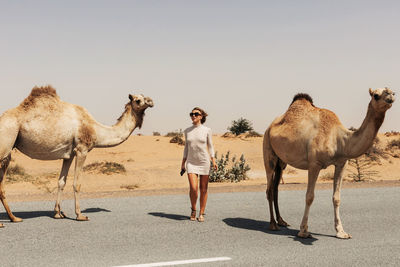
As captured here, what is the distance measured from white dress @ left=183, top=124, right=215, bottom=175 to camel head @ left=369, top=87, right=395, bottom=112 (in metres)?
3.77

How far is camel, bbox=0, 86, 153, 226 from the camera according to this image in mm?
9109

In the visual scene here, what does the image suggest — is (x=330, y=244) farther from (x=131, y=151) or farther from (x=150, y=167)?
(x=131, y=151)

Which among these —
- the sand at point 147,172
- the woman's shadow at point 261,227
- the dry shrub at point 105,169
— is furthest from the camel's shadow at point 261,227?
the dry shrub at point 105,169

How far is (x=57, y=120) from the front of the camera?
373 inches

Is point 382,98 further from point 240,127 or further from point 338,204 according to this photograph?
point 240,127

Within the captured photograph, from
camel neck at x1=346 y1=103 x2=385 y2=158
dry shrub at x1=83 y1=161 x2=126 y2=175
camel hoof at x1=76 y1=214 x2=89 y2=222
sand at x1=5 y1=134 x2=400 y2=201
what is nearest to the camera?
camel neck at x1=346 y1=103 x2=385 y2=158

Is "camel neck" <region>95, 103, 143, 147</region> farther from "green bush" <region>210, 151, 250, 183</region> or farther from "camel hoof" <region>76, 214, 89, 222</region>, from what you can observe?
"green bush" <region>210, 151, 250, 183</region>

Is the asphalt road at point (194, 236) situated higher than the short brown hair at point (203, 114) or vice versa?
the short brown hair at point (203, 114)

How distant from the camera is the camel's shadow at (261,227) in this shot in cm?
768

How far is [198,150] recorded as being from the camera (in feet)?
31.9

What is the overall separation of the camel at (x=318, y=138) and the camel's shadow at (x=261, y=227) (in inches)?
5.6

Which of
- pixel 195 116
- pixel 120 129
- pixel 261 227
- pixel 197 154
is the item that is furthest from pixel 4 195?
pixel 261 227

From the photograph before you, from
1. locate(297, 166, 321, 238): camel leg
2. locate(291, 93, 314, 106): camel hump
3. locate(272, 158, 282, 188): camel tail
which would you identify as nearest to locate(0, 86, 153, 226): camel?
locate(272, 158, 282, 188): camel tail

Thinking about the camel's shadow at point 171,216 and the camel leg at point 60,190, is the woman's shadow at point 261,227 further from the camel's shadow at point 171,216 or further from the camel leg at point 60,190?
the camel leg at point 60,190
